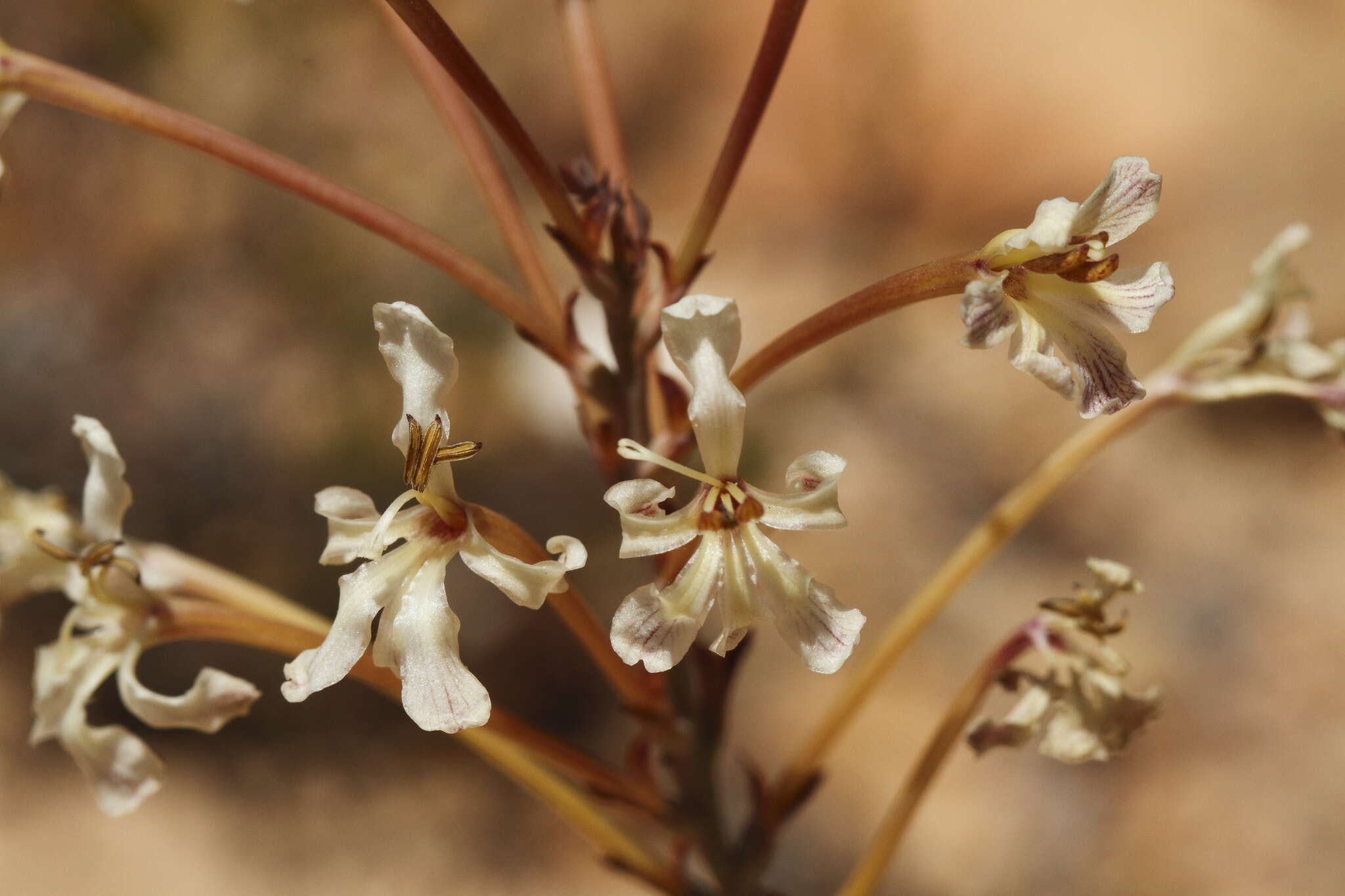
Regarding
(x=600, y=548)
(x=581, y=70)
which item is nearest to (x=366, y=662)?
(x=581, y=70)

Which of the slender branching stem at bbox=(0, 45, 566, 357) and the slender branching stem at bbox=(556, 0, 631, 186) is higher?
the slender branching stem at bbox=(556, 0, 631, 186)

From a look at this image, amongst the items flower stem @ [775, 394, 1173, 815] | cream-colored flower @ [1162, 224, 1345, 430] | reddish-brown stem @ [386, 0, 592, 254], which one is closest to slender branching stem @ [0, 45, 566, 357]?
reddish-brown stem @ [386, 0, 592, 254]

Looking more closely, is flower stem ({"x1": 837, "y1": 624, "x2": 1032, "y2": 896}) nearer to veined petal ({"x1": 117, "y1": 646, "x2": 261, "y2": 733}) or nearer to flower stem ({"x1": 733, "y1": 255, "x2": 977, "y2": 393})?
flower stem ({"x1": 733, "y1": 255, "x2": 977, "y2": 393})

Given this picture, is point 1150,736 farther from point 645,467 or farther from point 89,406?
point 89,406

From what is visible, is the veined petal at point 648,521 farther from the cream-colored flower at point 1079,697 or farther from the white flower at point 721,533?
the cream-colored flower at point 1079,697

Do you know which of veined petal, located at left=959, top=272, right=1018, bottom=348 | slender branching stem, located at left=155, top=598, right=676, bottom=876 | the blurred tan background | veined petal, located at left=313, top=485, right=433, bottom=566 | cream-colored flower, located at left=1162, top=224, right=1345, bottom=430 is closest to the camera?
veined petal, located at left=959, top=272, right=1018, bottom=348

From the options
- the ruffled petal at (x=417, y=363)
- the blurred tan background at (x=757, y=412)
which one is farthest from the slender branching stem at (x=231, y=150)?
the blurred tan background at (x=757, y=412)

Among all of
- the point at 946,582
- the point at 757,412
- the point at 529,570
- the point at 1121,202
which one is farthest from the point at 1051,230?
the point at 757,412
